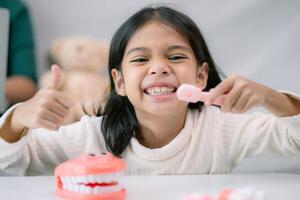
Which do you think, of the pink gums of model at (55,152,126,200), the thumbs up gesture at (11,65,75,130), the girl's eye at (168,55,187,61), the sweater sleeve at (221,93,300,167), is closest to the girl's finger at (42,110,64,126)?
the thumbs up gesture at (11,65,75,130)

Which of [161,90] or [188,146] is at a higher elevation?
[161,90]

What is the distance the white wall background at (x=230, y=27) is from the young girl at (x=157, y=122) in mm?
194

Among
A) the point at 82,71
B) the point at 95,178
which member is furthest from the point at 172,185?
the point at 82,71

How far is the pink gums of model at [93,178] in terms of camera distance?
614 millimetres

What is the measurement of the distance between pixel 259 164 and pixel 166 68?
325 mm

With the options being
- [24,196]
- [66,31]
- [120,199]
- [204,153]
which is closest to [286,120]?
[204,153]

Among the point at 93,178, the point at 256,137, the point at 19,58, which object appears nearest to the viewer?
the point at 93,178

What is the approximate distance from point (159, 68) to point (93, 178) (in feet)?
Answer: 0.77

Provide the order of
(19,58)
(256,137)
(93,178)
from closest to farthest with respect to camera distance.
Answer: (93,178), (256,137), (19,58)

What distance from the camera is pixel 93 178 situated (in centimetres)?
62

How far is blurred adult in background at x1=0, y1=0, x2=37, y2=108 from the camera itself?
1.05 metres

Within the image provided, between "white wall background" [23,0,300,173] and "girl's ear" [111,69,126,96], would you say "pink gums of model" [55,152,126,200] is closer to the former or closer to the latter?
"girl's ear" [111,69,126,96]

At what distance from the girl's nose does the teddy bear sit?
0.95 feet

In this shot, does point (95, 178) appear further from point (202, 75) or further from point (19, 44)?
point (19, 44)
